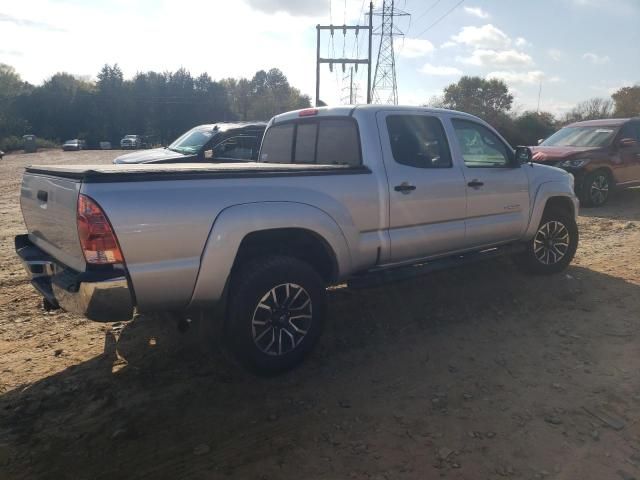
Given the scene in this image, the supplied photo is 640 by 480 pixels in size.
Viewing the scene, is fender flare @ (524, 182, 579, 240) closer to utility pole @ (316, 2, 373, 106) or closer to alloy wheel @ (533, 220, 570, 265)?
alloy wheel @ (533, 220, 570, 265)

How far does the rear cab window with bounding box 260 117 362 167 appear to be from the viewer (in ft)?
14.6

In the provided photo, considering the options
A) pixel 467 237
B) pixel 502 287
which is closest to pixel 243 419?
pixel 467 237

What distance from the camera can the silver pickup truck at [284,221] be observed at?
2949 mm

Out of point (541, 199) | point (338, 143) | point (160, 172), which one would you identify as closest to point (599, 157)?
point (541, 199)

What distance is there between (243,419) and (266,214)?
137 centimetres

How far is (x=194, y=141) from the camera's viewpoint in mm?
10359

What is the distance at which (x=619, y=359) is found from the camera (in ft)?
12.7

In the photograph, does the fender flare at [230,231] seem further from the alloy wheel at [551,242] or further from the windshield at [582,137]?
the windshield at [582,137]

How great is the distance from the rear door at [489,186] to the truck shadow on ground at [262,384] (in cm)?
72

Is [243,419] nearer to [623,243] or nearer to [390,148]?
[390,148]

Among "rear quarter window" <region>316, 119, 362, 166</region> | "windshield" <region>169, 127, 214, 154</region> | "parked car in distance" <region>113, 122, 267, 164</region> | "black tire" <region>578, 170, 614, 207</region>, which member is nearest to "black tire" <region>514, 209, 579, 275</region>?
"rear quarter window" <region>316, 119, 362, 166</region>

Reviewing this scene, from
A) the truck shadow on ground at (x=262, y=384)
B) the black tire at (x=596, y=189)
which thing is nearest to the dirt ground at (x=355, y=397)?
the truck shadow on ground at (x=262, y=384)

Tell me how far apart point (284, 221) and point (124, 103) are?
2938 inches

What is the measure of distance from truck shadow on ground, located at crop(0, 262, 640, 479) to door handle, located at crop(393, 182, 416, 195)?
125 cm
